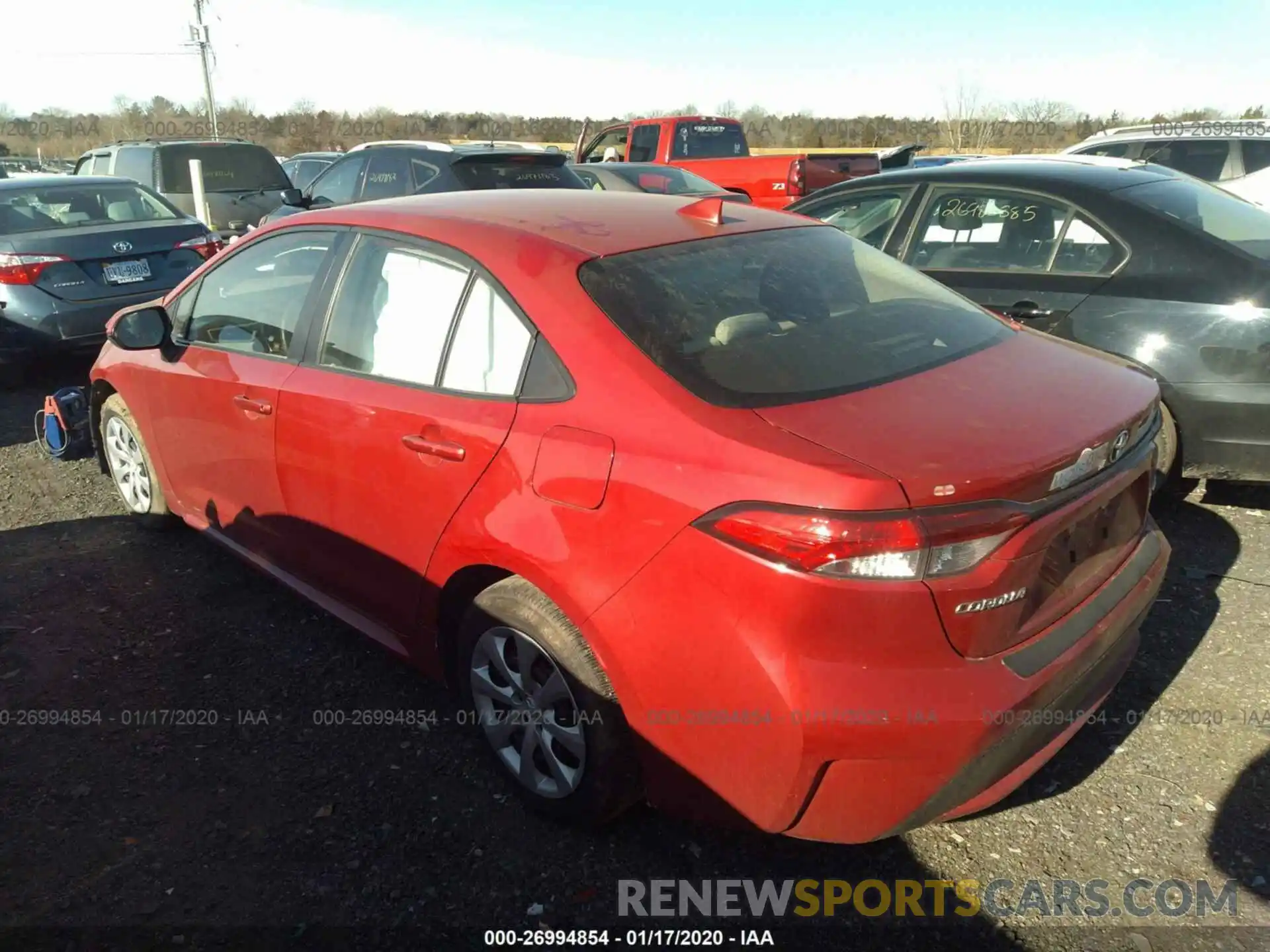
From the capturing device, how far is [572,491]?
7.39 feet

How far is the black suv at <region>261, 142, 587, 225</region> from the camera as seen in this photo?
8484 millimetres

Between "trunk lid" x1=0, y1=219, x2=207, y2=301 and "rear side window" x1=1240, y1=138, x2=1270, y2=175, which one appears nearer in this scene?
"trunk lid" x1=0, y1=219, x2=207, y2=301

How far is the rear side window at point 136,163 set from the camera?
11094mm

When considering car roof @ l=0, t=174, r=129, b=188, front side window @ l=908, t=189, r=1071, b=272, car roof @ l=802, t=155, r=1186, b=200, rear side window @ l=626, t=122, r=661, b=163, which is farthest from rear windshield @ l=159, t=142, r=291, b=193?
front side window @ l=908, t=189, r=1071, b=272

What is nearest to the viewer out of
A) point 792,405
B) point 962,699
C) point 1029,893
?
point 962,699

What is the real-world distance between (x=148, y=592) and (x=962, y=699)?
11.4 ft

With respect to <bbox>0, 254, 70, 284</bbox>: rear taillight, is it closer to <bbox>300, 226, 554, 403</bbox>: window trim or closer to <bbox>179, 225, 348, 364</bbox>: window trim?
<bbox>179, 225, 348, 364</bbox>: window trim

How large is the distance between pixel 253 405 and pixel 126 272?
4857mm

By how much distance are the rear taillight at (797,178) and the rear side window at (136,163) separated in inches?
321

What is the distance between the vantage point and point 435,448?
2607mm

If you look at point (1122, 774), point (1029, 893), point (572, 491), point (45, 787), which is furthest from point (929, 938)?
point (45, 787)

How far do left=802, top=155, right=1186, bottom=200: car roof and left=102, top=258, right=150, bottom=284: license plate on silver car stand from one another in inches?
214

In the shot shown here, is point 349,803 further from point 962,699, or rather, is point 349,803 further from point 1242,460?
point 1242,460

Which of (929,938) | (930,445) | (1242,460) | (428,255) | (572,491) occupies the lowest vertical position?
(929,938)
